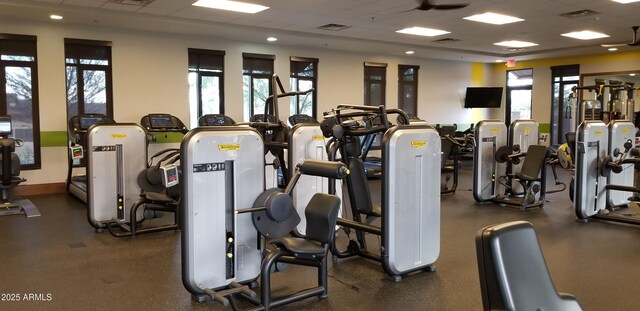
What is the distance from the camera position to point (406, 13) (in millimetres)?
8414

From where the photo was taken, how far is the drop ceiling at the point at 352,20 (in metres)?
7.70

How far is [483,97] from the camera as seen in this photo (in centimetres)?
1530

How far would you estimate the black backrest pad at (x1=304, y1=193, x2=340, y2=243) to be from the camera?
331 cm

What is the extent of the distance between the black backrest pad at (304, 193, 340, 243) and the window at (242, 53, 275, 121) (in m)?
7.88

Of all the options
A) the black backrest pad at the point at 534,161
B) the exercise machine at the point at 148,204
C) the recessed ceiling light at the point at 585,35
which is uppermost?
the recessed ceiling light at the point at 585,35

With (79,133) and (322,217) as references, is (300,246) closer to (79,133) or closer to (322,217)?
(322,217)

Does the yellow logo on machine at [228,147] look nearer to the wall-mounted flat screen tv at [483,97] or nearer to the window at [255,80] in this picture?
the window at [255,80]

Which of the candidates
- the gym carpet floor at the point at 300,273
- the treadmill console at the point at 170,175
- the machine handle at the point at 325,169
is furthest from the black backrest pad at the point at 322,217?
the treadmill console at the point at 170,175

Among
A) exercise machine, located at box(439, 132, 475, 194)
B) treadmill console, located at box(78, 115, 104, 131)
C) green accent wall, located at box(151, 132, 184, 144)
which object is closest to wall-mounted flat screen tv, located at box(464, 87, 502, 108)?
exercise machine, located at box(439, 132, 475, 194)

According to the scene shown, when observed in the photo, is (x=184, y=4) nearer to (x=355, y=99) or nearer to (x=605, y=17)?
(x=355, y=99)

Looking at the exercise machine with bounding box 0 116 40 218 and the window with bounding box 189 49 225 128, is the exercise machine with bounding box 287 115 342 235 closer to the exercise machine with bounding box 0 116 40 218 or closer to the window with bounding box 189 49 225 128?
the exercise machine with bounding box 0 116 40 218

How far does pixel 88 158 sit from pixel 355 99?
26.7ft

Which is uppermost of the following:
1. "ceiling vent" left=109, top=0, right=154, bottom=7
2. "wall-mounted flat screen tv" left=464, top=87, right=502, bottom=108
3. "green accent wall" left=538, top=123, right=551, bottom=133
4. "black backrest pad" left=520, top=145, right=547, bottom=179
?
"ceiling vent" left=109, top=0, right=154, bottom=7

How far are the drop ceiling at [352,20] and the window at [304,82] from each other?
1.52ft
